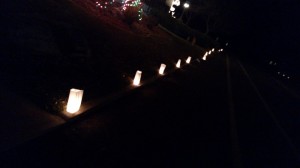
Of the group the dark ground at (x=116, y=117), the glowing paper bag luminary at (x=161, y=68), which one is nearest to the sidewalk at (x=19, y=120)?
the dark ground at (x=116, y=117)

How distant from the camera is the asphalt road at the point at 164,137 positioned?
5.50 m

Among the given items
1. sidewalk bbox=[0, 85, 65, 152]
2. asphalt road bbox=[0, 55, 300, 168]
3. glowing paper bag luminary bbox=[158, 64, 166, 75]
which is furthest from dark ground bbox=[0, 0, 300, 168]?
glowing paper bag luminary bbox=[158, 64, 166, 75]

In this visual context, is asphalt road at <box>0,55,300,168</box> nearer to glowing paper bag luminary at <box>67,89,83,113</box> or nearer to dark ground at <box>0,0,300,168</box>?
dark ground at <box>0,0,300,168</box>

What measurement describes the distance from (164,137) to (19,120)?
3455 mm

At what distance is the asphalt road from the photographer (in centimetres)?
550

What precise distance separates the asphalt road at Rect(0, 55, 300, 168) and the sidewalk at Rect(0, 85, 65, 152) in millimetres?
158

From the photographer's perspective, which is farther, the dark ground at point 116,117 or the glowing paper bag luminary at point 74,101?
the glowing paper bag luminary at point 74,101

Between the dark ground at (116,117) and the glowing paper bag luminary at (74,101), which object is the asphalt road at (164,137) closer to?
the dark ground at (116,117)


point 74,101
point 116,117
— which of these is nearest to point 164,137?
point 116,117

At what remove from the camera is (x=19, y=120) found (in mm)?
5680

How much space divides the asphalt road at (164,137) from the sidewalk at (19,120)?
158mm

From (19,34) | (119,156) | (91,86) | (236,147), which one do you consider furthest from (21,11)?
(236,147)

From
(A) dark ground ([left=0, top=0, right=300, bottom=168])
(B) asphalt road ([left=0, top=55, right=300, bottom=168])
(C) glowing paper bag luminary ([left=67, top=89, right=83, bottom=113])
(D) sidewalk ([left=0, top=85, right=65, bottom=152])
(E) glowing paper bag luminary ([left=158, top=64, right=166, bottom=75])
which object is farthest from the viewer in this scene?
(E) glowing paper bag luminary ([left=158, top=64, right=166, bottom=75])

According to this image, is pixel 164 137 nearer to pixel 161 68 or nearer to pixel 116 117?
pixel 116 117
